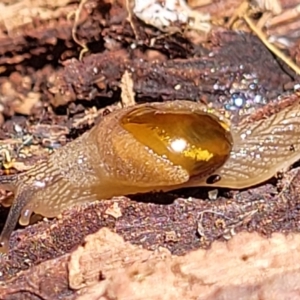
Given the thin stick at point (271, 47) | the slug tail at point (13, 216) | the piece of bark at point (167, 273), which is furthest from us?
the thin stick at point (271, 47)

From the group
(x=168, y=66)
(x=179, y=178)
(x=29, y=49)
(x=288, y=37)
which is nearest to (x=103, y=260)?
(x=179, y=178)

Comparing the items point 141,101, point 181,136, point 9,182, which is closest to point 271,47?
point 141,101

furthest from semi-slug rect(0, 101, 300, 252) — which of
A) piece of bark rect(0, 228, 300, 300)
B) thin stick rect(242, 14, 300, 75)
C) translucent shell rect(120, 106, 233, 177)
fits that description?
thin stick rect(242, 14, 300, 75)

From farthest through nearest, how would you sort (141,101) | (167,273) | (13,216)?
(141,101)
(13,216)
(167,273)

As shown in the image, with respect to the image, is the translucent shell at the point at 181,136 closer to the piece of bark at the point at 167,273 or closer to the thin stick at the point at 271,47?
the piece of bark at the point at 167,273

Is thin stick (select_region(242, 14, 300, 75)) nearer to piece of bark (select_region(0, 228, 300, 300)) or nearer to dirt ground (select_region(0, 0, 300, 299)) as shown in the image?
dirt ground (select_region(0, 0, 300, 299))

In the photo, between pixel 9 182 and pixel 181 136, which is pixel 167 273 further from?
pixel 9 182

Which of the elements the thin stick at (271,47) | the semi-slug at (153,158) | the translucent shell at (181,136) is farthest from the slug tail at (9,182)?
the thin stick at (271,47)
